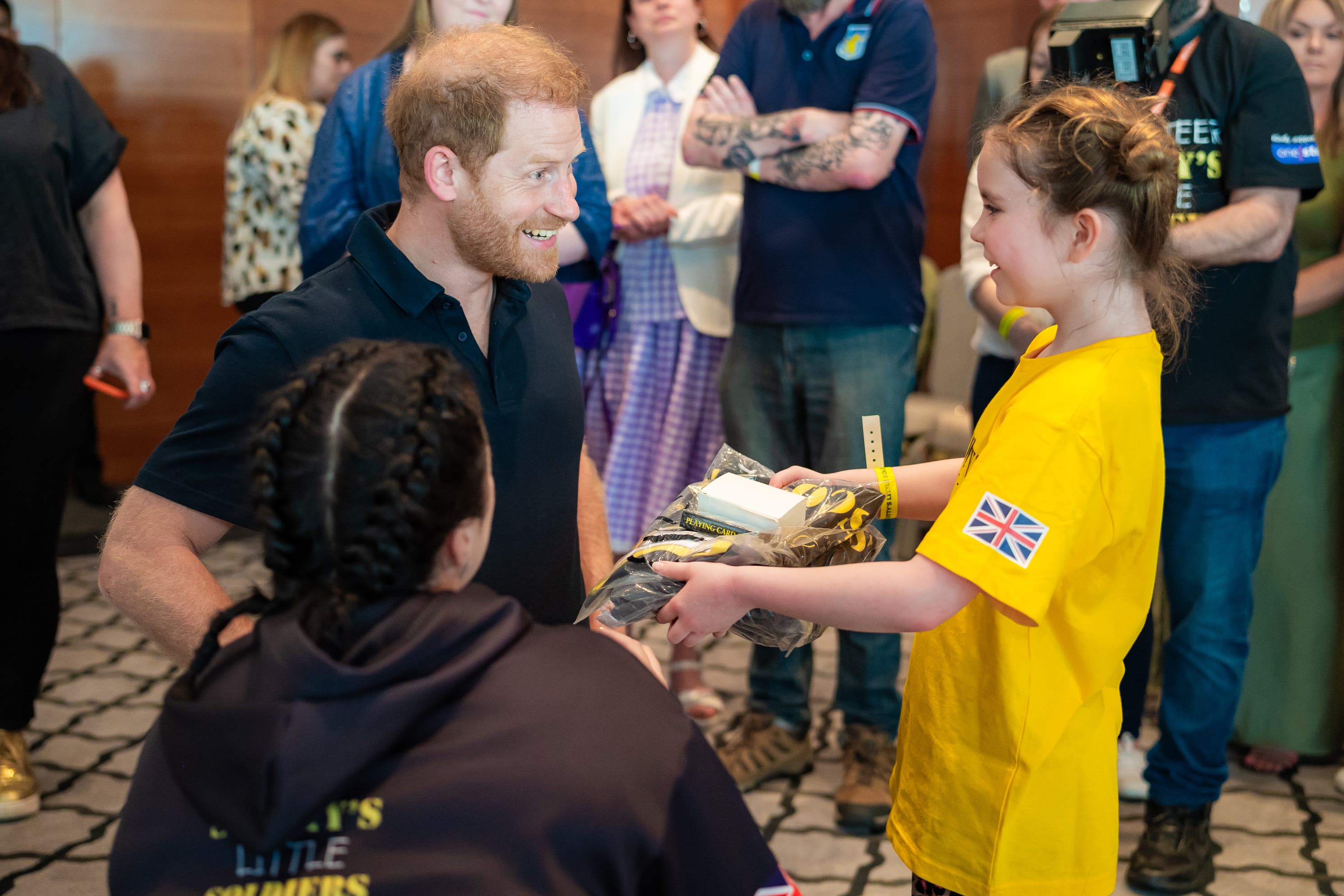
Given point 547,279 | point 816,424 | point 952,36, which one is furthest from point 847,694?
point 952,36

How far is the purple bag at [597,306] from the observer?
293 cm

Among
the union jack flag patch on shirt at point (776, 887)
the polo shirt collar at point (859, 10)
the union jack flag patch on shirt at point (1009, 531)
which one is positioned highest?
the polo shirt collar at point (859, 10)

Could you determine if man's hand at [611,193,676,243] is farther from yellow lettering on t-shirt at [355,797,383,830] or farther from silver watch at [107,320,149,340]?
yellow lettering on t-shirt at [355,797,383,830]

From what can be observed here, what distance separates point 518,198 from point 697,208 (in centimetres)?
140

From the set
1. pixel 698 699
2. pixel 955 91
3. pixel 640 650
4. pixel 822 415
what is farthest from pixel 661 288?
pixel 955 91

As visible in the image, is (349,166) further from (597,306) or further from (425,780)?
(425,780)

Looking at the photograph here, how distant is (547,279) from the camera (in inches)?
63.1

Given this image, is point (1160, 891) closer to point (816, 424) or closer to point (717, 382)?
point (816, 424)

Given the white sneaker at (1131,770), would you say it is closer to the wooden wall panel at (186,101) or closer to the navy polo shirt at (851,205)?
the navy polo shirt at (851,205)

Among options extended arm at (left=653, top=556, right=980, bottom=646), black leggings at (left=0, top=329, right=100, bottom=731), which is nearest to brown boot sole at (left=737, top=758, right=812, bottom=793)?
extended arm at (left=653, top=556, right=980, bottom=646)

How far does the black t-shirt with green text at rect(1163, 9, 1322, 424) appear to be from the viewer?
2133mm

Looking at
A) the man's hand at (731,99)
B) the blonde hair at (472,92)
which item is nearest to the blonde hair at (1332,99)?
the man's hand at (731,99)

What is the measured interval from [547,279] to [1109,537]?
78 cm

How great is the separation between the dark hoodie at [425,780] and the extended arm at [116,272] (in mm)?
1969
